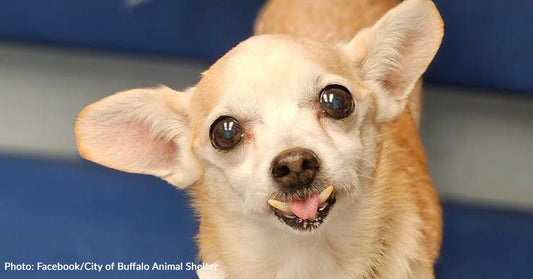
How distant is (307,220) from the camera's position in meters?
1.00

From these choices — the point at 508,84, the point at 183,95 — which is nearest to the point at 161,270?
the point at 183,95

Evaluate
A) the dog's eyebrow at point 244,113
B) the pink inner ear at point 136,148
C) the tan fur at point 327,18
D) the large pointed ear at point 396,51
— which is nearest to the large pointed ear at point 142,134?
the pink inner ear at point 136,148

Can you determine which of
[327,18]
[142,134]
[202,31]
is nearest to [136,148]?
[142,134]

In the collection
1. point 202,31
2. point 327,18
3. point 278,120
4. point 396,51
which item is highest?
point 202,31

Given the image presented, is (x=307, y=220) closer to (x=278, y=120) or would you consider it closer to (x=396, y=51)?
(x=278, y=120)

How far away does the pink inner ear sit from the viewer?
110 centimetres

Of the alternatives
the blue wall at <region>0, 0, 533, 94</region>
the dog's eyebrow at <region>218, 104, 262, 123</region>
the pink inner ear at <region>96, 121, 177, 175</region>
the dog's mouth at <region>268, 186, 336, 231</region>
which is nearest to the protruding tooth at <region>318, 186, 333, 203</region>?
the dog's mouth at <region>268, 186, 336, 231</region>

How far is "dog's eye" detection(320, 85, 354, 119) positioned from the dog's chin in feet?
0.36

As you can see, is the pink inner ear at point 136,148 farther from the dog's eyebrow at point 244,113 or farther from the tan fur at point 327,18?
the tan fur at point 327,18

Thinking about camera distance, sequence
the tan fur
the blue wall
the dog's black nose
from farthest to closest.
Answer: the blue wall
the tan fur
the dog's black nose

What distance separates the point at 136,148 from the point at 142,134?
0.9 inches

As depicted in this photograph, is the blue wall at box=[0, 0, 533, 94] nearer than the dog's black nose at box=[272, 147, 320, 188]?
No

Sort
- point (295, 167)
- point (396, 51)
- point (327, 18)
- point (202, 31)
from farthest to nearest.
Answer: point (202, 31) < point (327, 18) < point (396, 51) < point (295, 167)

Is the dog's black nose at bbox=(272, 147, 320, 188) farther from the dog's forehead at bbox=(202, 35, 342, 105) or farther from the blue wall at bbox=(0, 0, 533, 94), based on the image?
the blue wall at bbox=(0, 0, 533, 94)
